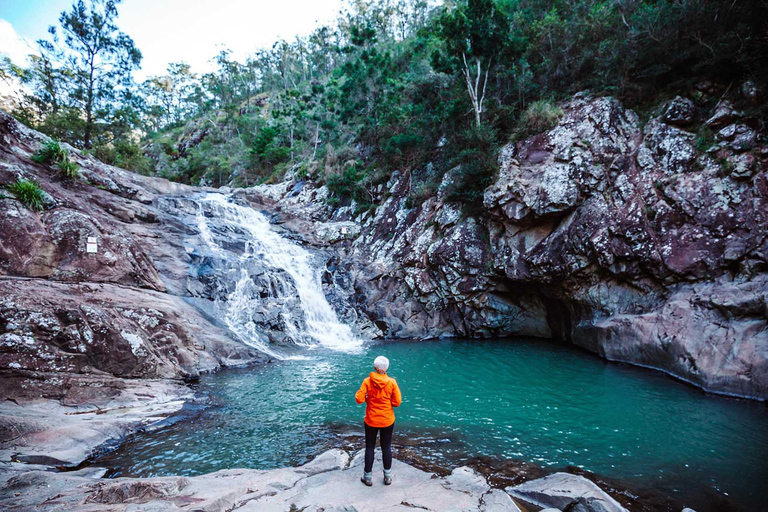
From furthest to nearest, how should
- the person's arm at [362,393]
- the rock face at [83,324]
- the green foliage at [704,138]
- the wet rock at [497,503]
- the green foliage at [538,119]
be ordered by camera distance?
the green foliage at [538,119], the green foliage at [704,138], the rock face at [83,324], the person's arm at [362,393], the wet rock at [497,503]

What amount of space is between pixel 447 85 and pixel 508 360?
20.1 m

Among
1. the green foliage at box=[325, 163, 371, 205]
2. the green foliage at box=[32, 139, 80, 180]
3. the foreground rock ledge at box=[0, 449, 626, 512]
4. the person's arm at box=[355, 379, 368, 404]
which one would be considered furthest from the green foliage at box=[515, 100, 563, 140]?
the green foliage at box=[32, 139, 80, 180]

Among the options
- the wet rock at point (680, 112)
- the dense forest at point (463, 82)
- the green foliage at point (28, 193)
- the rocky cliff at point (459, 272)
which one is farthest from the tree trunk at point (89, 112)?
the wet rock at point (680, 112)

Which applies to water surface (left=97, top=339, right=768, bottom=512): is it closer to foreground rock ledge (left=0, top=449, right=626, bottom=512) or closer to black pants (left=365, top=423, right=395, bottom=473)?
foreground rock ledge (left=0, top=449, right=626, bottom=512)

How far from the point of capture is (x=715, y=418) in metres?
7.95

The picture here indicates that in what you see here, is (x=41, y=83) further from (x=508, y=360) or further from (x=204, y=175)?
(x=508, y=360)

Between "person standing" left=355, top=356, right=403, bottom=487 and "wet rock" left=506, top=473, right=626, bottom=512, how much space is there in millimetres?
1937

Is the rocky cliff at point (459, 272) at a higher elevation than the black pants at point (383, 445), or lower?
higher

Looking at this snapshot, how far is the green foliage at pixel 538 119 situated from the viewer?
16242mm

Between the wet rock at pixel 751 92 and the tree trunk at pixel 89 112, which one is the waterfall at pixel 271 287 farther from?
the wet rock at pixel 751 92

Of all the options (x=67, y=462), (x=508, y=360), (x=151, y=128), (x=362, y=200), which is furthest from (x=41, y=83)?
(x=151, y=128)

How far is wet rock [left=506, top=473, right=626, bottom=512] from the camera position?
429 cm

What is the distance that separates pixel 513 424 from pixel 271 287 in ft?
44.1

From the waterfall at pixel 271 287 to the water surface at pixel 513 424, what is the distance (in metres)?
3.62
